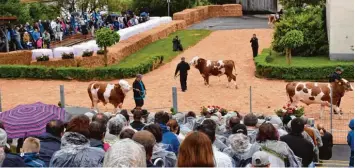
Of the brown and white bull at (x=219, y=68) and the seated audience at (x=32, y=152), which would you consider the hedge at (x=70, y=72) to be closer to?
the brown and white bull at (x=219, y=68)

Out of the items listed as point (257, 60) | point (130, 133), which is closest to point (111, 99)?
point (257, 60)

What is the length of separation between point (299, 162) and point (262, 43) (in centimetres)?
2904

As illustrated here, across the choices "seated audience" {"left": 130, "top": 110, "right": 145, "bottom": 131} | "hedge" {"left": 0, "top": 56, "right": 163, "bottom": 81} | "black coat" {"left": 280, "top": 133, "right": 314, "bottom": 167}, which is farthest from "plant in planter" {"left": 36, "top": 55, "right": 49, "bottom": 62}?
"black coat" {"left": 280, "top": 133, "right": 314, "bottom": 167}

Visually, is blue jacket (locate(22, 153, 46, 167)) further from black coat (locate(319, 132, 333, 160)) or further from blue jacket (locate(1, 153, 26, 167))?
black coat (locate(319, 132, 333, 160))

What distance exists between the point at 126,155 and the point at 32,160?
1.97 m

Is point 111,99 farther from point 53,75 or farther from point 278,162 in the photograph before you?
point 278,162

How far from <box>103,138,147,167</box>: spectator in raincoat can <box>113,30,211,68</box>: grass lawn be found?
21612 mm

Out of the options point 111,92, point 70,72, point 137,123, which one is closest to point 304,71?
point 111,92

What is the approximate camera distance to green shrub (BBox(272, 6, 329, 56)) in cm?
3128

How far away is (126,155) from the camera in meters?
6.30

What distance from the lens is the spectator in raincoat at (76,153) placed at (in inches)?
294

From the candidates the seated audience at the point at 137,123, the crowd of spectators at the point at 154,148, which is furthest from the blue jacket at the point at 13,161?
the seated audience at the point at 137,123

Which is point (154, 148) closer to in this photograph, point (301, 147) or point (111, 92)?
point (301, 147)

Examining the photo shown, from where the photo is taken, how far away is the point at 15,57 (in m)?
29.5
